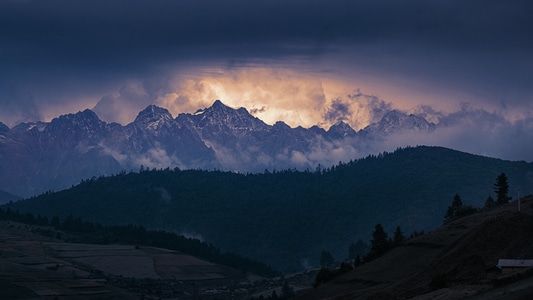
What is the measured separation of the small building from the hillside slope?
2.65 ft

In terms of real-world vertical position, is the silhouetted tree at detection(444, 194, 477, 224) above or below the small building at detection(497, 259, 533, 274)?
above

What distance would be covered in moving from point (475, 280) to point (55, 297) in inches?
4758

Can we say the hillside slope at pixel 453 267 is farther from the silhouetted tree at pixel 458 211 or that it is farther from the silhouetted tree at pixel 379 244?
the silhouetted tree at pixel 458 211

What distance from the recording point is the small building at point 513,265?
78375mm

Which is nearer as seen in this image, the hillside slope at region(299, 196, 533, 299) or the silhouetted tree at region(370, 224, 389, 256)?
the hillside slope at region(299, 196, 533, 299)

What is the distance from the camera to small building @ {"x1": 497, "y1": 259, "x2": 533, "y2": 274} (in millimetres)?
78375

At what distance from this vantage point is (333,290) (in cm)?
12356

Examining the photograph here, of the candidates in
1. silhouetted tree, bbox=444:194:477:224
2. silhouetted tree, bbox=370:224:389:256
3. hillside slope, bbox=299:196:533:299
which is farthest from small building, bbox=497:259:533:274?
silhouetted tree, bbox=444:194:477:224

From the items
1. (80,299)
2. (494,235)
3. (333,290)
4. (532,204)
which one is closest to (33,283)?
(80,299)

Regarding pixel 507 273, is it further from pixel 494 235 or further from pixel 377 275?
pixel 377 275

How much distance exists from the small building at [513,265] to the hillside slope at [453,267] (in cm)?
81

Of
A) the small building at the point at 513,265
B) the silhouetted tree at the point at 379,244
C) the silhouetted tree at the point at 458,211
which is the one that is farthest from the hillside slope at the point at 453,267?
the silhouetted tree at the point at 458,211

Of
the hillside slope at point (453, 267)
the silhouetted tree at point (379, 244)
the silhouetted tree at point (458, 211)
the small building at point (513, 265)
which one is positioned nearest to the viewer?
the hillside slope at point (453, 267)

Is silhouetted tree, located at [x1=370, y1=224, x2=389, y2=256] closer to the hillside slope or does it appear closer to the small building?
the hillside slope
